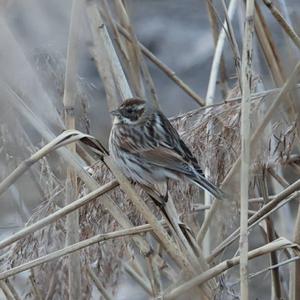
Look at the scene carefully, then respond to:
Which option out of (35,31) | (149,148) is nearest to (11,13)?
(35,31)

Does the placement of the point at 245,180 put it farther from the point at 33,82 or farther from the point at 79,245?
the point at 33,82

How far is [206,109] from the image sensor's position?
123 inches

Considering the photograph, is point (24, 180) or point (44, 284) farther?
point (24, 180)

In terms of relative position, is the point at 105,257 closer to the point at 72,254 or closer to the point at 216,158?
the point at 72,254

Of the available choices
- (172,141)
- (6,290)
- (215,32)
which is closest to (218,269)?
(6,290)

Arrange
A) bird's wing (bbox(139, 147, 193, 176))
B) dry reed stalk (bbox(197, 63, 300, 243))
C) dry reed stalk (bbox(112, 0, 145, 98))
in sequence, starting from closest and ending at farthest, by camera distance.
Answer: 1. dry reed stalk (bbox(197, 63, 300, 243))
2. bird's wing (bbox(139, 147, 193, 176))
3. dry reed stalk (bbox(112, 0, 145, 98))

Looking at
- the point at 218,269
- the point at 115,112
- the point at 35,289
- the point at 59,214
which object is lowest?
the point at 218,269

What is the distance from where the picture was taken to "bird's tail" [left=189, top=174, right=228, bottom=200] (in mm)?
2928

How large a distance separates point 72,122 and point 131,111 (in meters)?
0.59

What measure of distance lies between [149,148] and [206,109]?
62 centimetres

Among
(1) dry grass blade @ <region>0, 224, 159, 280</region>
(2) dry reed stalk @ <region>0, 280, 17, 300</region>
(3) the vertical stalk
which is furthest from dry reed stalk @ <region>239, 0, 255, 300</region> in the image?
(2) dry reed stalk @ <region>0, 280, 17, 300</region>

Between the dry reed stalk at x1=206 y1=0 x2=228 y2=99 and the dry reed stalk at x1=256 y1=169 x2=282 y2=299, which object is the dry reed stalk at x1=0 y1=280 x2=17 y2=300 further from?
the dry reed stalk at x1=206 y1=0 x2=228 y2=99

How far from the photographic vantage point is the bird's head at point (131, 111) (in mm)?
3338

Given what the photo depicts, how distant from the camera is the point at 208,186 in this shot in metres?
3.01
